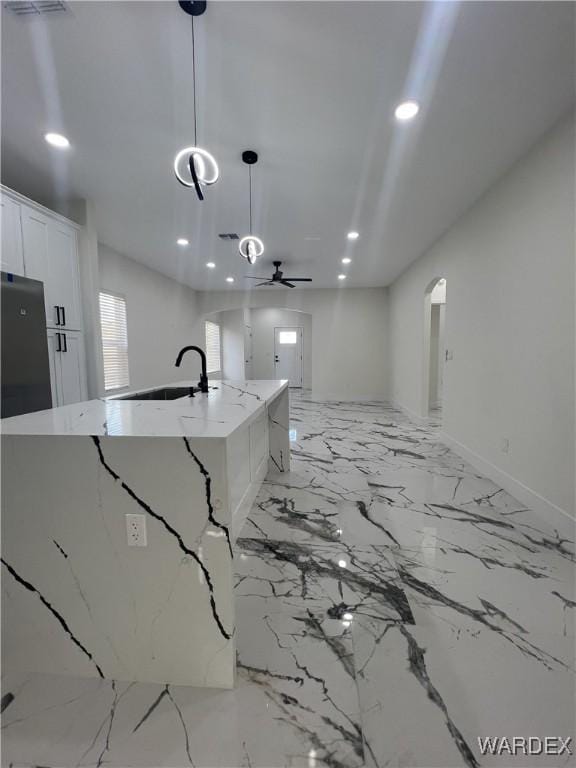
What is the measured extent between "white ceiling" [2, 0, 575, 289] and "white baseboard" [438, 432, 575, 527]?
2691 millimetres

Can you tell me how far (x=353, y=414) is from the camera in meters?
6.80

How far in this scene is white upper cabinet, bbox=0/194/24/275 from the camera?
266cm

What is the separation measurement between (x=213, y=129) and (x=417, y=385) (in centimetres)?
487

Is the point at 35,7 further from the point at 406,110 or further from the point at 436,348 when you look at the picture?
the point at 436,348

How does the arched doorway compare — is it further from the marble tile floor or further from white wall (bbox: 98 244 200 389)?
white wall (bbox: 98 244 200 389)

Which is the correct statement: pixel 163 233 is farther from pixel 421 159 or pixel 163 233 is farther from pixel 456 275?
pixel 456 275

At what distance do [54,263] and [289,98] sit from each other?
253 centimetres

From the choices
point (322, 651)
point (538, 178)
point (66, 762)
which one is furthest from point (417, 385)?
point (66, 762)

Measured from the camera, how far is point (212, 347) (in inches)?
393

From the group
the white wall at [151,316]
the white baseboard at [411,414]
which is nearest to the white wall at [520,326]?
the white baseboard at [411,414]

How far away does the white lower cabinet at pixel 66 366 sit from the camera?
10.5 ft

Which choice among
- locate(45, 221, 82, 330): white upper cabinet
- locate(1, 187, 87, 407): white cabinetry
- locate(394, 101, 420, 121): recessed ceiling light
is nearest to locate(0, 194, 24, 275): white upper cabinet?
locate(1, 187, 87, 407): white cabinetry

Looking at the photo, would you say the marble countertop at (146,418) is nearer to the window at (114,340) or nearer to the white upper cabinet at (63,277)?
the white upper cabinet at (63,277)

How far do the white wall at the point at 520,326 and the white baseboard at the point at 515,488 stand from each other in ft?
0.04
